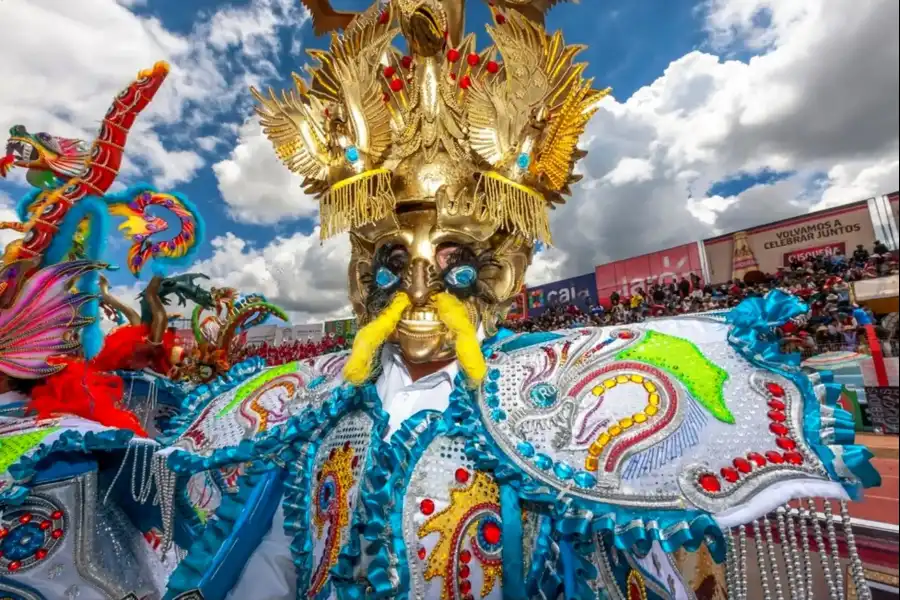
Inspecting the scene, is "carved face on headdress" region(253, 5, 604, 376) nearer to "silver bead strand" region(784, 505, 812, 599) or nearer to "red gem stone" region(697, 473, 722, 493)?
"red gem stone" region(697, 473, 722, 493)

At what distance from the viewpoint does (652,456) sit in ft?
3.59

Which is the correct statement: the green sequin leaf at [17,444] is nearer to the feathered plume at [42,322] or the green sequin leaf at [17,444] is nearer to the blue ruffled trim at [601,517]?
the feathered plume at [42,322]

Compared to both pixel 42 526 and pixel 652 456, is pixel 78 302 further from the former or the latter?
pixel 652 456

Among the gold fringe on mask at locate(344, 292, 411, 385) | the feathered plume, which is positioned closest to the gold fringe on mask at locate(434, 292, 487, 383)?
the gold fringe on mask at locate(344, 292, 411, 385)

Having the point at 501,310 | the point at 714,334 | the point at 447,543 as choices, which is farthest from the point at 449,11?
the point at 447,543

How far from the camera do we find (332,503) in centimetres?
138

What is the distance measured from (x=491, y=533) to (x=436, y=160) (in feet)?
3.72

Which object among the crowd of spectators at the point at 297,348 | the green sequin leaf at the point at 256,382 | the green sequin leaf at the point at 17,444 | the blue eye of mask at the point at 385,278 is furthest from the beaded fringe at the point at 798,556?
the crowd of spectators at the point at 297,348

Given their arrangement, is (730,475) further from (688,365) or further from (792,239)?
(792,239)

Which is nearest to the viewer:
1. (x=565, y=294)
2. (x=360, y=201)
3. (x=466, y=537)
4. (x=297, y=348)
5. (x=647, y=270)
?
(x=466, y=537)

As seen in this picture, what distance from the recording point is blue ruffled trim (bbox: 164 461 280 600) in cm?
146

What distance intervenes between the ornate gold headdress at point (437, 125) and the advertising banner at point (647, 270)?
9.65 m

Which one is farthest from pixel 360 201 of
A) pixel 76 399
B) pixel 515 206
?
pixel 76 399

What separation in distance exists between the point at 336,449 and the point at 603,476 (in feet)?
2.63
